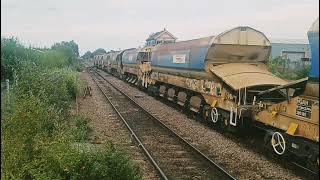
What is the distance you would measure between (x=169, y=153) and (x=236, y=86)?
287cm

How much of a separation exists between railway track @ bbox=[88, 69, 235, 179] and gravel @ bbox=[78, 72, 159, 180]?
20 centimetres

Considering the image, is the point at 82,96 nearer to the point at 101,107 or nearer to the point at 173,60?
the point at 101,107

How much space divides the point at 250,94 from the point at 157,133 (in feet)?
12.4

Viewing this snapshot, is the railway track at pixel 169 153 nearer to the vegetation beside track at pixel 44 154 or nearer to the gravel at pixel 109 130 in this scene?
the gravel at pixel 109 130

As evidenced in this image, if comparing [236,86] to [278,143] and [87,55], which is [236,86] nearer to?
[278,143]

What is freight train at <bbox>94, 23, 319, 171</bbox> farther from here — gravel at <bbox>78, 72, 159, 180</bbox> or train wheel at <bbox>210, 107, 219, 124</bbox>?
gravel at <bbox>78, 72, 159, 180</bbox>

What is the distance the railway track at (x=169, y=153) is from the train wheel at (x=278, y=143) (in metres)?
1.53

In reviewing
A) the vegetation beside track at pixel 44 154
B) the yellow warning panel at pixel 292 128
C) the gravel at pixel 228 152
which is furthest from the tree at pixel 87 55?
the yellow warning panel at pixel 292 128

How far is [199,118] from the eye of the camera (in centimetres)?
1708

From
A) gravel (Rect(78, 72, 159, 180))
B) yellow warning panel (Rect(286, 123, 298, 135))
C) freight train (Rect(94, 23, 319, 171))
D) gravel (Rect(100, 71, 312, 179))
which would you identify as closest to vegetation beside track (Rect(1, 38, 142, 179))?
gravel (Rect(78, 72, 159, 180))

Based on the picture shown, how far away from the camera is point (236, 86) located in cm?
1189


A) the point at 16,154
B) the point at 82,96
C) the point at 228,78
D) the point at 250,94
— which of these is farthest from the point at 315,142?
the point at 82,96

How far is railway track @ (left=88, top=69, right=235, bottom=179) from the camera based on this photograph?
9.38 meters

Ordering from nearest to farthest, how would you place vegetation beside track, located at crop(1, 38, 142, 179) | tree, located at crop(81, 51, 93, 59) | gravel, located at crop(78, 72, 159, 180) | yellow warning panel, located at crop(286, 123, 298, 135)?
1. vegetation beside track, located at crop(1, 38, 142, 179)
2. yellow warning panel, located at crop(286, 123, 298, 135)
3. gravel, located at crop(78, 72, 159, 180)
4. tree, located at crop(81, 51, 93, 59)
